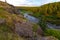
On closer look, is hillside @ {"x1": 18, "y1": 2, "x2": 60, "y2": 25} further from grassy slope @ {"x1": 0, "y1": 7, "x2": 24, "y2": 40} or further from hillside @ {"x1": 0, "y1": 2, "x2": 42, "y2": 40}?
grassy slope @ {"x1": 0, "y1": 7, "x2": 24, "y2": 40}

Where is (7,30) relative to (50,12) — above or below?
above

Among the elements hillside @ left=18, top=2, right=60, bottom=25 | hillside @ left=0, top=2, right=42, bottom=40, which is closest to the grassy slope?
hillside @ left=0, top=2, right=42, bottom=40

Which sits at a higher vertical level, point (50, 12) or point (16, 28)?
point (16, 28)

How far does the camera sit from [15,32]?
38.7ft

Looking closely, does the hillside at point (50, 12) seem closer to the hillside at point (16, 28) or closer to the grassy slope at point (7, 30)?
the hillside at point (16, 28)

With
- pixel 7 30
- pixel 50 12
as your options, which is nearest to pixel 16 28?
pixel 7 30

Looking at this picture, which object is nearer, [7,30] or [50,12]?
[7,30]

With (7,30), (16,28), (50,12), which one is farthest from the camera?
(50,12)

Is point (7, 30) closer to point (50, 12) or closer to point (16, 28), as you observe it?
point (16, 28)

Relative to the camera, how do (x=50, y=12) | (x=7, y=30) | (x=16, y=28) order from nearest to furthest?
(x=7, y=30) < (x=16, y=28) < (x=50, y=12)

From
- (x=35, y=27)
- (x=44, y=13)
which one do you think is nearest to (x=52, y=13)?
(x=44, y=13)

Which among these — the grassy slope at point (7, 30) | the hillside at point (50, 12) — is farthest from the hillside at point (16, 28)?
the hillside at point (50, 12)

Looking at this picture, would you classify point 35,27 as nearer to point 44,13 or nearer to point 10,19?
point 10,19

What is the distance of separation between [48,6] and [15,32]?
33.8m
